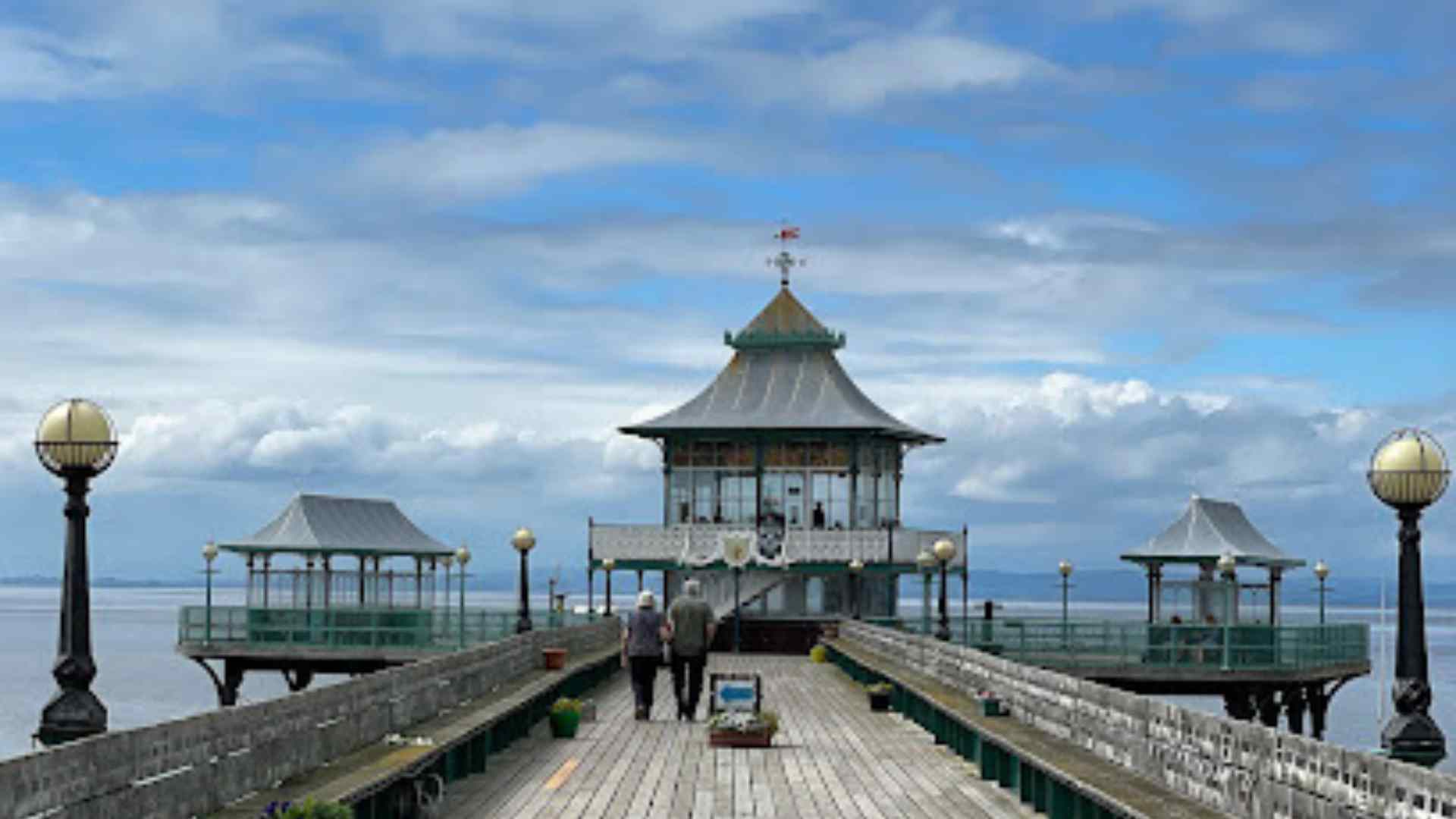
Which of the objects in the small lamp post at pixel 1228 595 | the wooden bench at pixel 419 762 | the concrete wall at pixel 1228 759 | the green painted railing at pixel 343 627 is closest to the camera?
the concrete wall at pixel 1228 759

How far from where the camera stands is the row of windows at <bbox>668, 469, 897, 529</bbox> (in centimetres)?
6512

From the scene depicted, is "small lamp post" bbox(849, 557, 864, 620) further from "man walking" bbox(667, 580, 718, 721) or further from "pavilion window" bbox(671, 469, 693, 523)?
"man walking" bbox(667, 580, 718, 721)

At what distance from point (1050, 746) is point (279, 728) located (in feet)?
20.6

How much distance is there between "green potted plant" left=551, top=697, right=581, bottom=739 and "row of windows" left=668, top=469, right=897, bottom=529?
126ft

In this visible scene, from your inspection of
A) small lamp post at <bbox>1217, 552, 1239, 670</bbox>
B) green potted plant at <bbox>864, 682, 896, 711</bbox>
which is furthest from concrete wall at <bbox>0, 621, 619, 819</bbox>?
small lamp post at <bbox>1217, 552, 1239, 670</bbox>

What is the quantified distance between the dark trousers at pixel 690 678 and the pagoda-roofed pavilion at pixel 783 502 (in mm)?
33057

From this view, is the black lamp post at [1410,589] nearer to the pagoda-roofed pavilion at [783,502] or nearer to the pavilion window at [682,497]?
the pagoda-roofed pavilion at [783,502]

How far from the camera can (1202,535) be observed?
6350cm

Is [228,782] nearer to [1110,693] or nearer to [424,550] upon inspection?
[1110,693]

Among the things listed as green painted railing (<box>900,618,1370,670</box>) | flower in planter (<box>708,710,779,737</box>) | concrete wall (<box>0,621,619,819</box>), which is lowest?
green painted railing (<box>900,618,1370,670</box>)

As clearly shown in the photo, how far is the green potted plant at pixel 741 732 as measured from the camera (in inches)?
968

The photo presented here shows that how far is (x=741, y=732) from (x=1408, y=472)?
9.55m

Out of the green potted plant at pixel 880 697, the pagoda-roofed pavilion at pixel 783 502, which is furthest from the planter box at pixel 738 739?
the pagoda-roofed pavilion at pixel 783 502

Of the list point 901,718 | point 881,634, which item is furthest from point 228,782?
point 881,634
